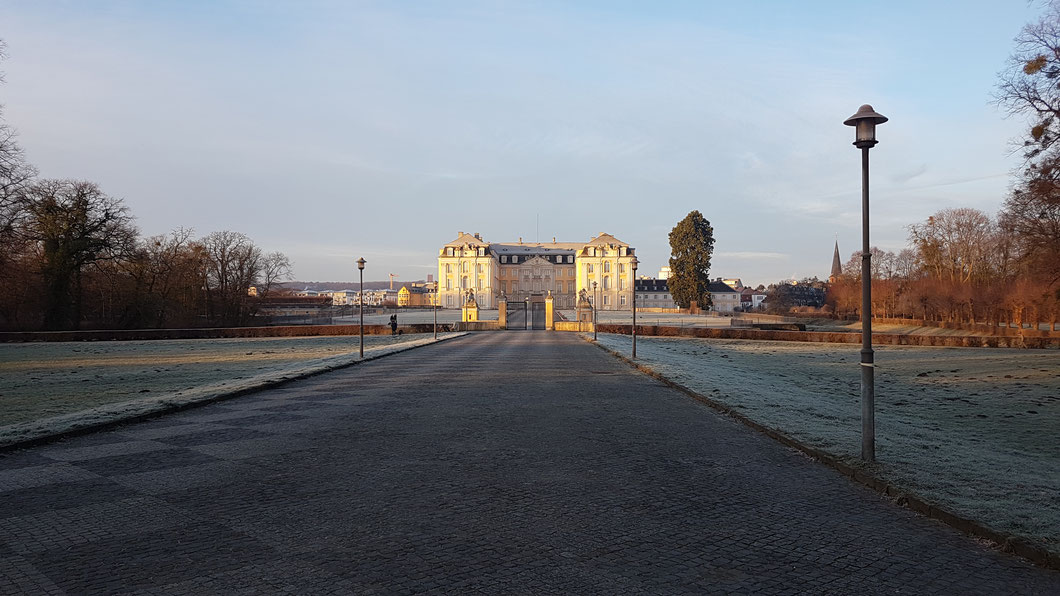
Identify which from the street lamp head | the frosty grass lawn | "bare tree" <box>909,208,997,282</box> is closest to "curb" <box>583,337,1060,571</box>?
the street lamp head

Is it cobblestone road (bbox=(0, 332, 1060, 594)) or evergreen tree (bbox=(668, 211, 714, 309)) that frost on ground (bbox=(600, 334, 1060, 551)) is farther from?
evergreen tree (bbox=(668, 211, 714, 309))

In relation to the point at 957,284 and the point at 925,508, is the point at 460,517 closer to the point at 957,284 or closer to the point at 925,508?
the point at 925,508

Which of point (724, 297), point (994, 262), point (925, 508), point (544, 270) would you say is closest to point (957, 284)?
point (994, 262)

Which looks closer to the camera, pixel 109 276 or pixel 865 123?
pixel 865 123

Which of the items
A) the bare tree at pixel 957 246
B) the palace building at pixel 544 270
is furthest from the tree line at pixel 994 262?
the palace building at pixel 544 270

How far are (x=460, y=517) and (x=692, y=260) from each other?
79.2 metres

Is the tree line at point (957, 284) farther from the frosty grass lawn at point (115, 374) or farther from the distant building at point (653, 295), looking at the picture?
the distant building at point (653, 295)

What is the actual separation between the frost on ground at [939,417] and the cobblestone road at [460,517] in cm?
66

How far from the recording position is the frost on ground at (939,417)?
6.23 metres

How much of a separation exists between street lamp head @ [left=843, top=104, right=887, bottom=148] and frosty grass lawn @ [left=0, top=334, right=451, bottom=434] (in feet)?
42.3

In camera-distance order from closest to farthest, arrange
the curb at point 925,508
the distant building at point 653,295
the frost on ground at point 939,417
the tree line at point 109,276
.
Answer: the curb at point 925,508, the frost on ground at point 939,417, the tree line at point 109,276, the distant building at point 653,295

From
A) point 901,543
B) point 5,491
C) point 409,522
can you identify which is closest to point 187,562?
point 409,522

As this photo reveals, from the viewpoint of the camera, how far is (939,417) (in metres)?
12.8

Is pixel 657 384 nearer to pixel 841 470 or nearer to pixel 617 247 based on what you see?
pixel 841 470
